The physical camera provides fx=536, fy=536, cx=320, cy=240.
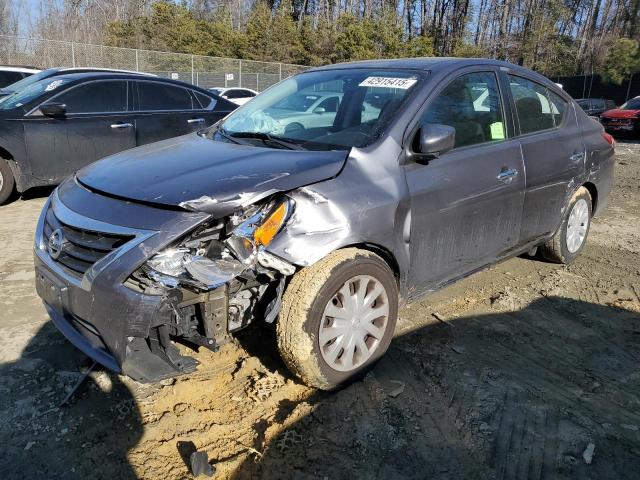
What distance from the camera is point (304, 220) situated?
8.43ft

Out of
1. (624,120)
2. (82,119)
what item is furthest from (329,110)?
(624,120)

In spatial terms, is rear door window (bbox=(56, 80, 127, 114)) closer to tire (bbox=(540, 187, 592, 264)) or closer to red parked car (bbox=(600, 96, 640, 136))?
tire (bbox=(540, 187, 592, 264))

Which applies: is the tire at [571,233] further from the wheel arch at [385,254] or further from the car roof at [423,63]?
the wheel arch at [385,254]

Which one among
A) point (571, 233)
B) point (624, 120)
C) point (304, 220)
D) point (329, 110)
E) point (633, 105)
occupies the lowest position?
point (571, 233)

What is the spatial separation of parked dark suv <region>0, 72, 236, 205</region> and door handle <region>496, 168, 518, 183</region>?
4810mm

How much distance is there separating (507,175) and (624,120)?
53.2ft

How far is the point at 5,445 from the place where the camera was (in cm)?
242

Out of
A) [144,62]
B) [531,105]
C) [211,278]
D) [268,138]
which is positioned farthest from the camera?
[144,62]

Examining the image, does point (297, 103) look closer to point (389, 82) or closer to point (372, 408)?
point (389, 82)

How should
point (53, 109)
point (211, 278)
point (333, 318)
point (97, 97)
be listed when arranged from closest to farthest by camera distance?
point (211, 278) < point (333, 318) < point (53, 109) < point (97, 97)

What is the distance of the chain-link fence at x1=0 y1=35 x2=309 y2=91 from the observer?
2128cm

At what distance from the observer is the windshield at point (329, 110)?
10.4ft

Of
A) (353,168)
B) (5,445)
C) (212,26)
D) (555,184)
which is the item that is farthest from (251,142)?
(212,26)

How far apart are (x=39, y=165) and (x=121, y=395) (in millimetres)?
4393
